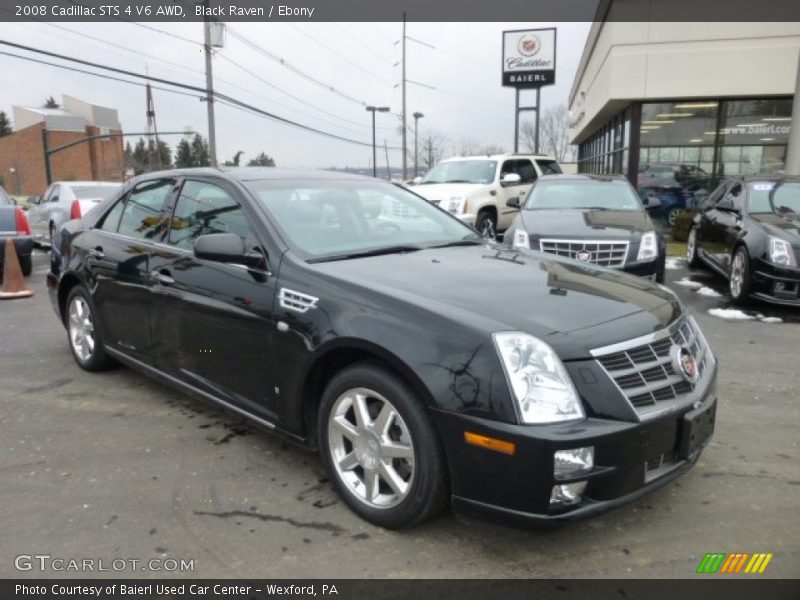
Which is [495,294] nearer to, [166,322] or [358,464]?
[358,464]

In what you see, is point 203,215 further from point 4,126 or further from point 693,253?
point 4,126

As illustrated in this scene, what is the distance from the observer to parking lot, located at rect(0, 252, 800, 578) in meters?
2.70

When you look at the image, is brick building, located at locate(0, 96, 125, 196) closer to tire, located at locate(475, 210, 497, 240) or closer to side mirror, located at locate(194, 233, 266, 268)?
tire, located at locate(475, 210, 497, 240)

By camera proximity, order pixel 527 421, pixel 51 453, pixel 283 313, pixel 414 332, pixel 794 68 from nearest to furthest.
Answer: pixel 527 421
pixel 414 332
pixel 283 313
pixel 51 453
pixel 794 68

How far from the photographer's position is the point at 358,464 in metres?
3.01

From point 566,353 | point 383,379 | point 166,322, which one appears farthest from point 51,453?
point 566,353

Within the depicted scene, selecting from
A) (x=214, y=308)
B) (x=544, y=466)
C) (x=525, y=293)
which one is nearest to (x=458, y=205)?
(x=214, y=308)

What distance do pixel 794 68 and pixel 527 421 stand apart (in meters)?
14.8

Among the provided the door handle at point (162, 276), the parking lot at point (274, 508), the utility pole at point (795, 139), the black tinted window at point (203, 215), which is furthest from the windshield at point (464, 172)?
the door handle at point (162, 276)

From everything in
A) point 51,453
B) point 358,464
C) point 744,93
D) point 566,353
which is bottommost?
point 51,453

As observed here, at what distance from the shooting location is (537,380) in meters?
2.47

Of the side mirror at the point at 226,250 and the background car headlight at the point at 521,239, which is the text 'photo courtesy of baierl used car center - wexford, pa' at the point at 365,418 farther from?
the background car headlight at the point at 521,239

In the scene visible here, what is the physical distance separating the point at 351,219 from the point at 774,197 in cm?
658

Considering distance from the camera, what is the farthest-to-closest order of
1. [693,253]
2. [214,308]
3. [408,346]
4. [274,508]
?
[693,253] < [214,308] < [274,508] < [408,346]
